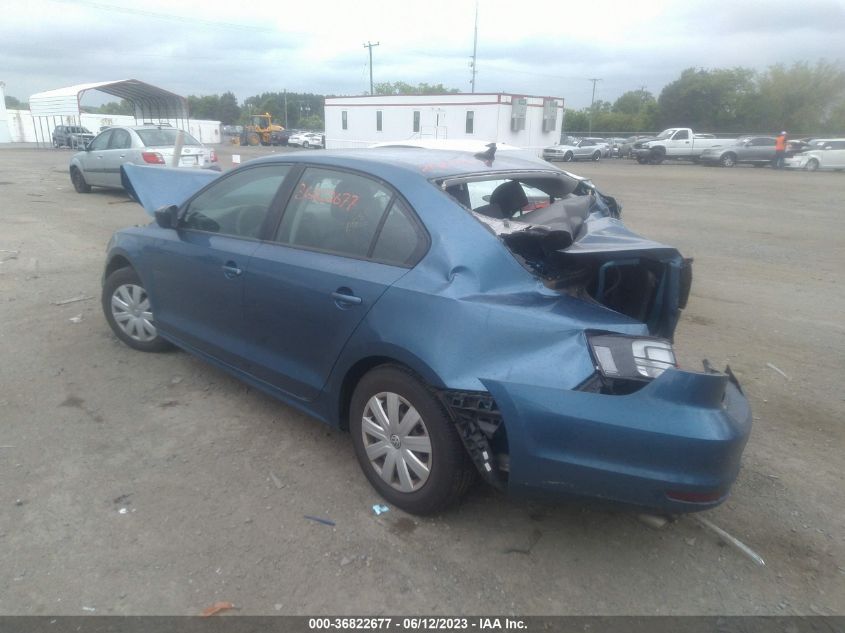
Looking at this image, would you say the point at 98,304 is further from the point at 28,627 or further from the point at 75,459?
the point at 28,627

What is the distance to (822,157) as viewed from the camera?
30891 mm

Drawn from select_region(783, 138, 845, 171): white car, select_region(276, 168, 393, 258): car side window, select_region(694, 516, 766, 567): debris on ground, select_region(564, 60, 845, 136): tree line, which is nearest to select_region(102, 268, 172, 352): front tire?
select_region(276, 168, 393, 258): car side window

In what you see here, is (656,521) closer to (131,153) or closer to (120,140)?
(131,153)

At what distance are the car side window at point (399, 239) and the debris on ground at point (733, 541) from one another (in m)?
1.88

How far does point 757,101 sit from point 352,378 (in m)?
60.9

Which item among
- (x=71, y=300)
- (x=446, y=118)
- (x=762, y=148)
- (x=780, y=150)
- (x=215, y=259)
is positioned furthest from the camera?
(x=762, y=148)

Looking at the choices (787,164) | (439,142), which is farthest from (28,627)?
(787,164)

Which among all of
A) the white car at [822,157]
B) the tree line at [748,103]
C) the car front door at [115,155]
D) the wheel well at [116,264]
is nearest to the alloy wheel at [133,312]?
the wheel well at [116,264]

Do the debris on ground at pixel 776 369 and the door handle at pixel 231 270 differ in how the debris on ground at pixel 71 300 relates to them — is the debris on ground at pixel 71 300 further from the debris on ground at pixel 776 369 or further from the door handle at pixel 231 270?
the debris on ground at pixel 776 369

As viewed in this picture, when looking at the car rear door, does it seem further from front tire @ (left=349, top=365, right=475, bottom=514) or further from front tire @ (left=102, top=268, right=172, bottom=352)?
front tire @ (left=349, top=365, right=475, bottom=514)

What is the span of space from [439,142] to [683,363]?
5.72 metres

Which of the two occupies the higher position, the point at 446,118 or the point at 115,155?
the point at 446,118

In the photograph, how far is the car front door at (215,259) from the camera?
3.77 m

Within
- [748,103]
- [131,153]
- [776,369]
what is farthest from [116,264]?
[748,103]
